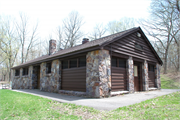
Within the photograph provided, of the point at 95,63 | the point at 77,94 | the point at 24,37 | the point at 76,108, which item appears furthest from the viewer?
the point at 24,37

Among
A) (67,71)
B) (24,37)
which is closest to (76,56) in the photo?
(67,71)

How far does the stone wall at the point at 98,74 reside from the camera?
7.43 m

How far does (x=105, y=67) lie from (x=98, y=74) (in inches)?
27.0

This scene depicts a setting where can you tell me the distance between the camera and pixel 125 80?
9594mm

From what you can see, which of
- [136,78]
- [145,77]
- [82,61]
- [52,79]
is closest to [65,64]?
[52,79]

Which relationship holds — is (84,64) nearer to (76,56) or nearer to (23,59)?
(76,56)

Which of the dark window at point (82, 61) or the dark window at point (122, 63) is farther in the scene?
the dark window at point (122, 63)

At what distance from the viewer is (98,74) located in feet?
24.5

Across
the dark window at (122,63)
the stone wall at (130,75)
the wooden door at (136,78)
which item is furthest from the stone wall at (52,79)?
the wooden door at (136,78)

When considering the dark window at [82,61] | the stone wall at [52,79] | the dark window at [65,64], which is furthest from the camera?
the stone wall at [52,79]

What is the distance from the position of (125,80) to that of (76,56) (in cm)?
389

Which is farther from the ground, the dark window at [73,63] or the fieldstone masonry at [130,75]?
the dark window at [73,63]

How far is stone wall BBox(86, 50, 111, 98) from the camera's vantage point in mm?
7426

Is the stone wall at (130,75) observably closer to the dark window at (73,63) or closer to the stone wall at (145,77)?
the stone wall at (145,77)
